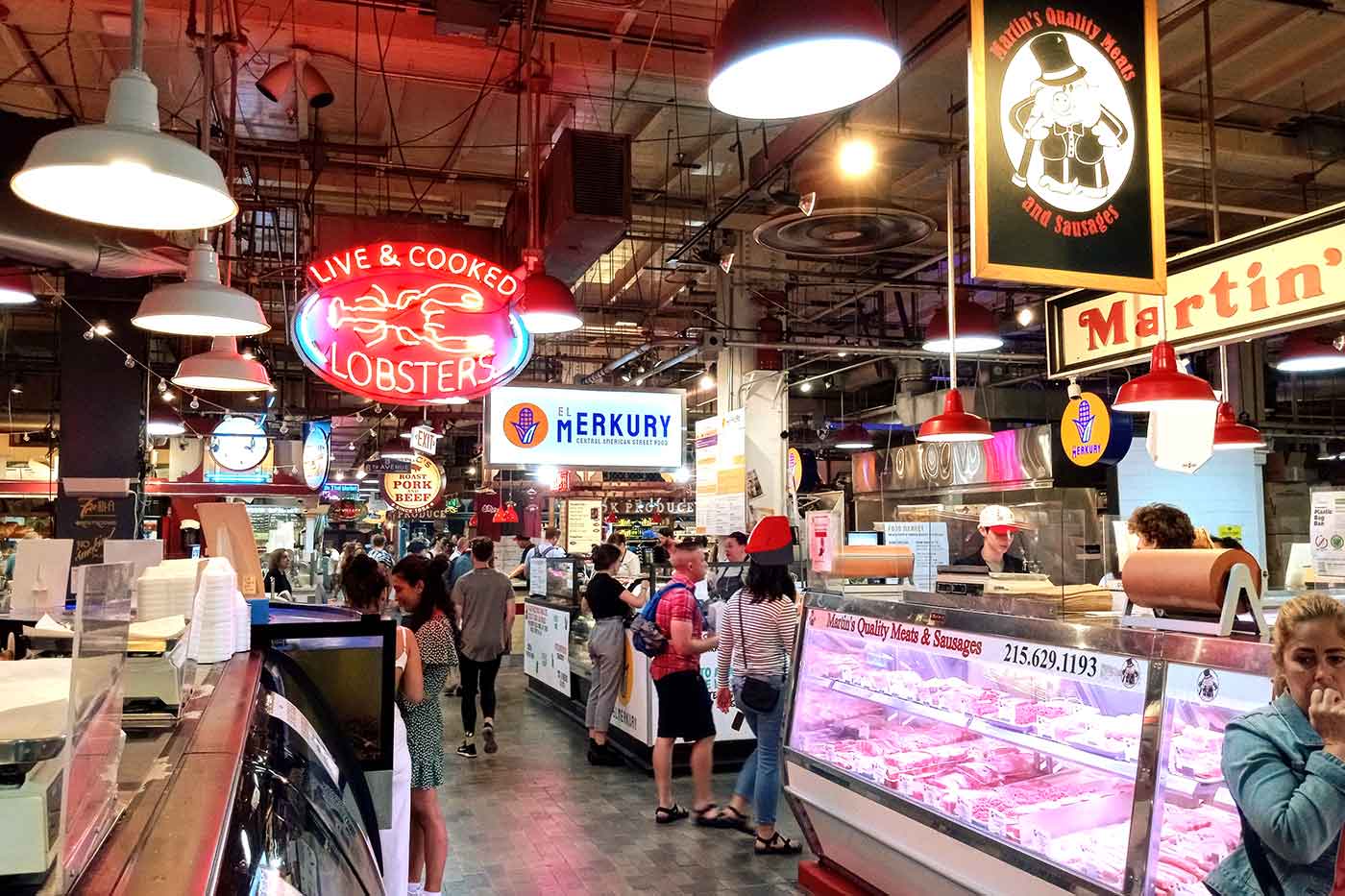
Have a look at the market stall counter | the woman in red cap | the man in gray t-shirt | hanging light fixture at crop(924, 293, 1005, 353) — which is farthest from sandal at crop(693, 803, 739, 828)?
hanging light fixture at crop(924, 293, 1005, 353)

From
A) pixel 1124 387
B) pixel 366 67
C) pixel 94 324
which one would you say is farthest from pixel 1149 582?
pixel 94 324

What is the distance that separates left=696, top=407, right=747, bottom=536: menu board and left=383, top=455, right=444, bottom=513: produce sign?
22.0 ft

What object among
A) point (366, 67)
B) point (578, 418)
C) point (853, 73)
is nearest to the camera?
point (853, 73)

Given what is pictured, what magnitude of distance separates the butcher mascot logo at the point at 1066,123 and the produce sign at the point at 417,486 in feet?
48.5

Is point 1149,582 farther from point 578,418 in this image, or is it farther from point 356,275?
point 578,418

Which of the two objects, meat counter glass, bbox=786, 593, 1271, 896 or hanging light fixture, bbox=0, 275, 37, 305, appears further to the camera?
hanging light fixture, bbox=0, 275, 37, 305

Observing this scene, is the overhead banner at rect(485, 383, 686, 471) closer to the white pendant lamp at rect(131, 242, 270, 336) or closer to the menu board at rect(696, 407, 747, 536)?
the menu board at rect(696, 407, 747, 536)

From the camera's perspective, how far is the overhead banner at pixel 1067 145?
3891mm

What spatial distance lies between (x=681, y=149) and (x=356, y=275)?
604 cm

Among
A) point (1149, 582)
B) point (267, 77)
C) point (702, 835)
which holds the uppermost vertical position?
point (267, 77)

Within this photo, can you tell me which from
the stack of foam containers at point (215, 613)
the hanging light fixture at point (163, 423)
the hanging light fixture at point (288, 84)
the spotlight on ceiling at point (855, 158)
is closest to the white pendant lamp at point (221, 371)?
the hanging light fixture at point (288, 84)

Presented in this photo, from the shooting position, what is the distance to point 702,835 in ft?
20.3

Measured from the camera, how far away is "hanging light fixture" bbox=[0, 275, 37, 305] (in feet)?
21.2

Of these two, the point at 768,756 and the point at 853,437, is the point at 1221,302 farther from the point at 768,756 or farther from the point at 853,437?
the point at 853,437
